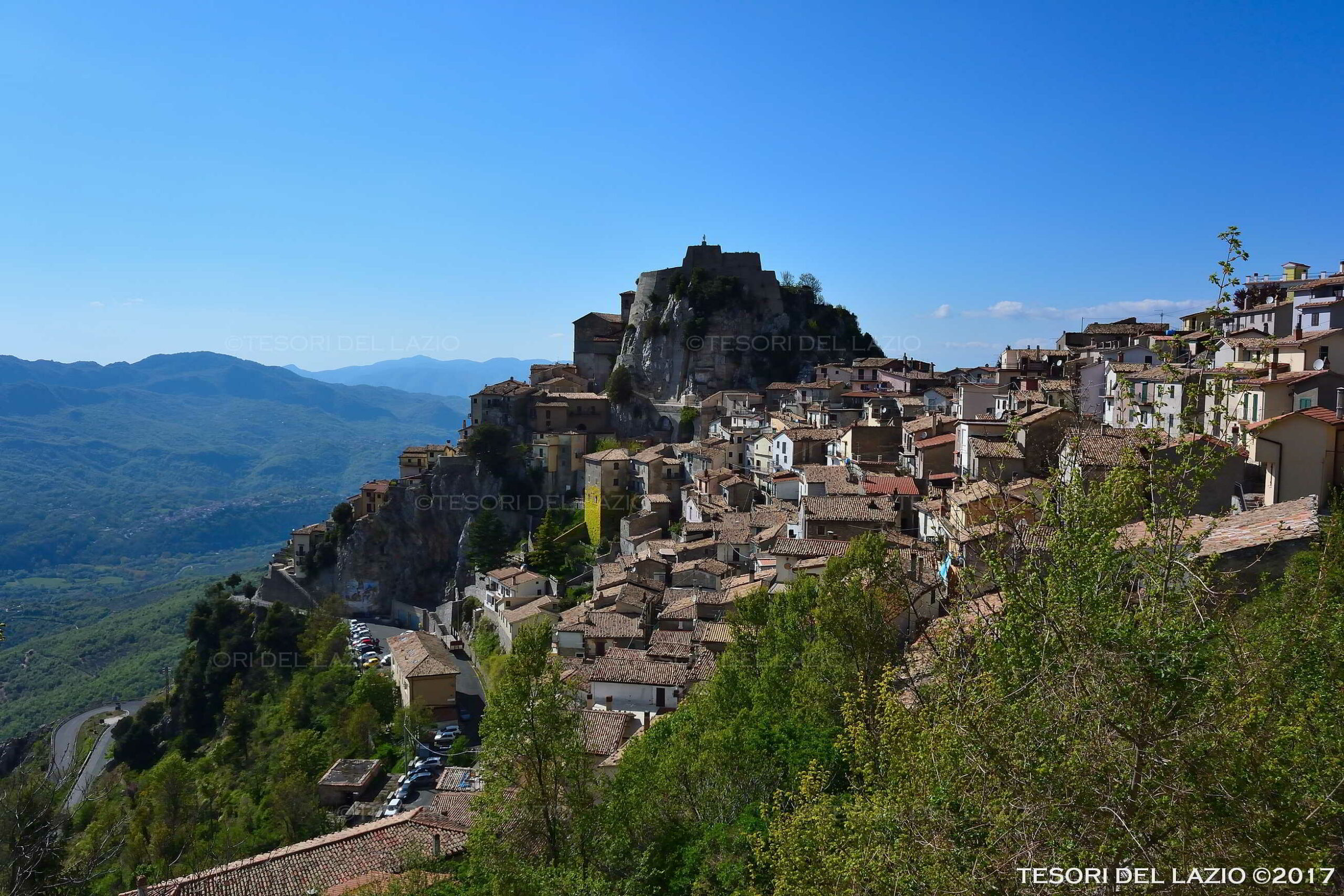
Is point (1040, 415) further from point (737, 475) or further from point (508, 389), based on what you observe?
point (508, 389)

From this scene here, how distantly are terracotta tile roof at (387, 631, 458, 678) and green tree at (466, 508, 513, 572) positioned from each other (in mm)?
9815

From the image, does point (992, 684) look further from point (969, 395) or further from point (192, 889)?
point (969, 395)

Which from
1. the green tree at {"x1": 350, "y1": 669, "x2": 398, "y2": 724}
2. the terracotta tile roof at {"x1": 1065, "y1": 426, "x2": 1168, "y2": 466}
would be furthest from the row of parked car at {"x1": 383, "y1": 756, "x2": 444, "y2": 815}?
the terracotta tile roof at {"x1": 1065, "y1": 426, "x2": 1168, "y2": 466}

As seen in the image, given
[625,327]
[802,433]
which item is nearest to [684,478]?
[802,433]

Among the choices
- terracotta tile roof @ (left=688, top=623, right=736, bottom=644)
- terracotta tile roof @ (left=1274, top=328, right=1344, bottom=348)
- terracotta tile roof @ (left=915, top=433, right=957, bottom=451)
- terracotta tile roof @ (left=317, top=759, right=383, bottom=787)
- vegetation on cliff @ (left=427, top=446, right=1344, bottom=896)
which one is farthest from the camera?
terracotta tile roof @ (left=915, top=433, right=957, bottom=451)

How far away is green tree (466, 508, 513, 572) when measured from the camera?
193 feet

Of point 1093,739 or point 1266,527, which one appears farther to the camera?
point 1266,527

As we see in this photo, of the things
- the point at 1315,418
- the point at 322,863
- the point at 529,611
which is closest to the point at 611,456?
the point at 529,611

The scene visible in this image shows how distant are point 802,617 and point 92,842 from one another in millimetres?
27044

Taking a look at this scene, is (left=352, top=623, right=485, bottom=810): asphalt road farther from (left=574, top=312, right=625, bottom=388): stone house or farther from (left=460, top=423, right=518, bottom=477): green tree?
(left=574, top=312, right=625, bottom=388): stone house

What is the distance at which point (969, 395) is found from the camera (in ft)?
149

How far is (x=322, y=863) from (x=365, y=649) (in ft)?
113

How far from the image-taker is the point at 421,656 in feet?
134

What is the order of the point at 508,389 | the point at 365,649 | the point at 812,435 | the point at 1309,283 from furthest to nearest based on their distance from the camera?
the point at 508,389 < the point at 365,649 < the point at 812,435 < the point at 1309,283
